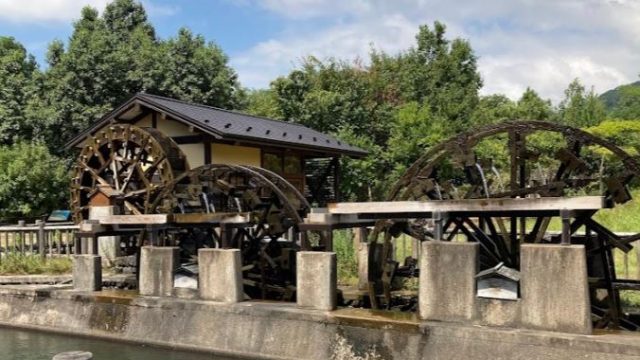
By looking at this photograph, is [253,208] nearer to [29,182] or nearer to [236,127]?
[236,127]

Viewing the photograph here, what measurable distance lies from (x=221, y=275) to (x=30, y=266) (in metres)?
6.85

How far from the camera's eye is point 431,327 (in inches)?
291

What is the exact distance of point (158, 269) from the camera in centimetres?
987

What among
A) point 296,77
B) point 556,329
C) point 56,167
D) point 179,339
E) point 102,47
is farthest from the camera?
point 296,77

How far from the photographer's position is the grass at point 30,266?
13.9 metres

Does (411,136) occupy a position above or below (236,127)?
above

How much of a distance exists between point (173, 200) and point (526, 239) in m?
5.84

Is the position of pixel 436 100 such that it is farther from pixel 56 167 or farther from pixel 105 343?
pixel 105 343

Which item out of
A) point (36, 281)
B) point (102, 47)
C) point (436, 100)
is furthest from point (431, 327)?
point (436, 100)

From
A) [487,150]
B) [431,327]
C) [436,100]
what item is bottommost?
[431,327]

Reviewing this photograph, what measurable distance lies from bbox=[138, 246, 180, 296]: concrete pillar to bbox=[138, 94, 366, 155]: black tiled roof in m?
5.60

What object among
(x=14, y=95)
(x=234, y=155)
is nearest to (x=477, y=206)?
(x=234, y=155)

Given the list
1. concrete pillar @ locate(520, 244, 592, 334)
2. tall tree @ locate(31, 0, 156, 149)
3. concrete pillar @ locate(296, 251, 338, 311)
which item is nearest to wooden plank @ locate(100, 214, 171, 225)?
concrete pillar @ locate(296, 251, 338, 311)

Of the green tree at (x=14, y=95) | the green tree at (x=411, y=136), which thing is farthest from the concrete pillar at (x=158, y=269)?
the green tree at (x=14, y=95)
